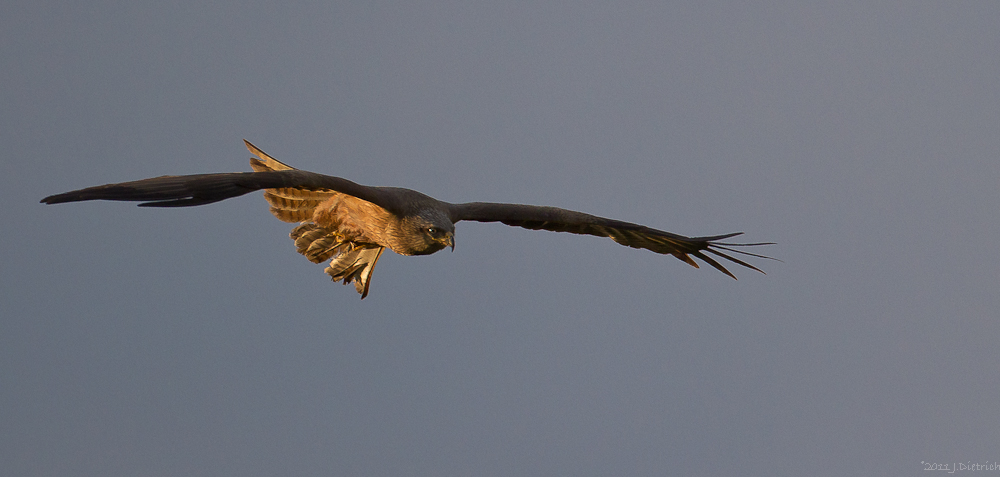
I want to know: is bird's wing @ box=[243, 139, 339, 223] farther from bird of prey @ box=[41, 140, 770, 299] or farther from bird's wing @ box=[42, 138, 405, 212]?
bird's wing @ box=[42, 138, 405, 212]

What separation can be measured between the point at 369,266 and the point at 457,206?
1039 millimetres

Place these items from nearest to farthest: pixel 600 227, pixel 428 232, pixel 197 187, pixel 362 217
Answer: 1. pixel 197 187
2. pixel 428 232
3. pixel 362 217
4. pixel 600 227

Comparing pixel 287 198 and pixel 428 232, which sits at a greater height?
pixel 287 198

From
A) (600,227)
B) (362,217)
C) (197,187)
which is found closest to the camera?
(197,187)

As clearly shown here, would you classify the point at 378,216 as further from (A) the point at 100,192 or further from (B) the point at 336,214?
(A) the point at 100,192

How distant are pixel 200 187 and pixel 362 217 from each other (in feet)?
7.04

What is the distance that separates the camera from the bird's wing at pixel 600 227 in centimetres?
941

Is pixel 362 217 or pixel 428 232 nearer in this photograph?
pixel 428 232

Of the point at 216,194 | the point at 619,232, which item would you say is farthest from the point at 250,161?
the point at 619,232

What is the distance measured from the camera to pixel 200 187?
263 inches

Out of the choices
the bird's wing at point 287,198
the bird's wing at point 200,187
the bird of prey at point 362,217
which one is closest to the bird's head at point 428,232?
the bird of prey at point 362,217

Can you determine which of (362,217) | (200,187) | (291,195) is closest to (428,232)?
(362,217)

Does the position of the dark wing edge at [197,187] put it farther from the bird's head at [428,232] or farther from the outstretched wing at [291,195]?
the bird's head at [428,232]

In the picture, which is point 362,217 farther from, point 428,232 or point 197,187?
point 197,187
